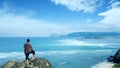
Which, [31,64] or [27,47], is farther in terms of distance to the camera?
[31,64]

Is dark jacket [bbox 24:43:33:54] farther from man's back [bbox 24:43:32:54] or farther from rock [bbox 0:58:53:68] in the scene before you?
rock [bbox 0:58:53:68]

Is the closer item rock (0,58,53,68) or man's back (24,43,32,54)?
man's back (24,43,32,54)

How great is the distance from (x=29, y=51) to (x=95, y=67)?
29528 mm

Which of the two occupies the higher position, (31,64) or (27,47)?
(27,47)

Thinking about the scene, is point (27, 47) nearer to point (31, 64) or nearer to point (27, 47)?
point (27, 47)

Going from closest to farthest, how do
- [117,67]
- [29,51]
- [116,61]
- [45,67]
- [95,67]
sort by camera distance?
[29,51]
[45,67]
[117,67]
[95,67]
[116,61]

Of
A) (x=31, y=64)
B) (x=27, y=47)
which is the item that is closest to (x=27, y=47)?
(x=27, y=47)

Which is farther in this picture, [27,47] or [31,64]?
[31,64]

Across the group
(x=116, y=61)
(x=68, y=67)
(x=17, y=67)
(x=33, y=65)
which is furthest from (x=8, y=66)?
(x=116, y=61)

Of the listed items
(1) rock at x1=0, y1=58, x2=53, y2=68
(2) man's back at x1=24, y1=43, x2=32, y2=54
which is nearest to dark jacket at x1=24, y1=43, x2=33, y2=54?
(2) man's back at x1=24, y1=43, x2=32, y2=54

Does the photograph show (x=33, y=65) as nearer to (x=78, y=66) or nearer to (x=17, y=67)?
(x=17, y=67)

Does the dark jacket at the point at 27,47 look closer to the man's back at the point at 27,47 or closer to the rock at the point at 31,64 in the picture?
the man's back at the point at 27,47

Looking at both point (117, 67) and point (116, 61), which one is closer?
point (117, 67)

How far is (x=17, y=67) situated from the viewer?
77.0 feet
